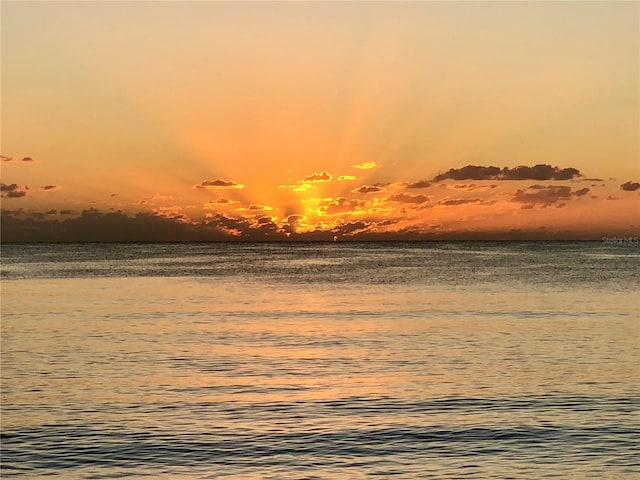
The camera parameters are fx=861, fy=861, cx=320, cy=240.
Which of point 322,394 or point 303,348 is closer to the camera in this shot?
point 322,394

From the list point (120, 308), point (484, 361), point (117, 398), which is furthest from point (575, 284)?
point (117, 398)

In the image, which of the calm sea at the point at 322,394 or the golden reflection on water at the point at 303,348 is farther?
the golden reflection on water at the point at 303,348

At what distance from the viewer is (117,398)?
27.3 m

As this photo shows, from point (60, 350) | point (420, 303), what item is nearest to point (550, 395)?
point (60, 350)

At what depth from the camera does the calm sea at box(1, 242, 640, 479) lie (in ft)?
66.3

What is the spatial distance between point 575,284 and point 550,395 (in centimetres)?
6463

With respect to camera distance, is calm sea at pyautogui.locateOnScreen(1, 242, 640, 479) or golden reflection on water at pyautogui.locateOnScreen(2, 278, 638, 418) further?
golden reflection on water at pyautogui.locateOnScreen(2, 278, 638, 418)

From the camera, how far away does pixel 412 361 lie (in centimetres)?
3509

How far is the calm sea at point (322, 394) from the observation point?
2020cm

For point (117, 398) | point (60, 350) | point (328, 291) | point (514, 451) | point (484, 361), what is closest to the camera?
point (514, 451)

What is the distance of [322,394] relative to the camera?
27703 millimetres

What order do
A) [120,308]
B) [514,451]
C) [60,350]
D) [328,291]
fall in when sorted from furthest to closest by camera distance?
[328,291] → [120,308] → [60,350] → [514,451]

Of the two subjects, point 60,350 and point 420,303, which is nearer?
point 60,350

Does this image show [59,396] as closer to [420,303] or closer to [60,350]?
[60,350]
